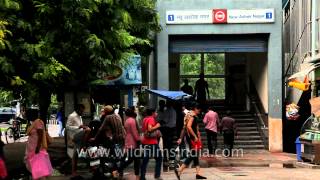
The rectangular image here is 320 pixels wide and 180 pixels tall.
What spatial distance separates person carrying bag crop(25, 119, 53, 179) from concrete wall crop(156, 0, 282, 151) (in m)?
11.1

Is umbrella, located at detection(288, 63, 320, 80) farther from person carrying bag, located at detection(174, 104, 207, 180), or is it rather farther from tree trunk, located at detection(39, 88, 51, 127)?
→ tree trunk, located at detection(39, 88, 51, 127)

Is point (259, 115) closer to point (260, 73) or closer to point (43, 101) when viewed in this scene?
point (260, 73)

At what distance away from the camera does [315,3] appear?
64.3ft

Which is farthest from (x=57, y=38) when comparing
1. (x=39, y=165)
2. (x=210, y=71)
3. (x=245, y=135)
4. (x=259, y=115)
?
(x=210, y=71)

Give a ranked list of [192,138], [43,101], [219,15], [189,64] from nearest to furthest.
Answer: [192,138]
[43,101]
[219,15]
[189,64]

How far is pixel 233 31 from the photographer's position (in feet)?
70.0

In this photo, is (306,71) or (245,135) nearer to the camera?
(306,71)

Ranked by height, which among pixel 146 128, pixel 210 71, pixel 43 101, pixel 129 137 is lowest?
pixel 129 137

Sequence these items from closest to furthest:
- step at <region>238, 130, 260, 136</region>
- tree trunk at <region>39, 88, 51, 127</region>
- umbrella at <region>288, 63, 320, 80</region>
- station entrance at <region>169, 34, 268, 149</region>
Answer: tree trunk at <region>39, 88, 51, 127</region> → umbrella at <region>288, 63, 320, 80</region> → station entrance at <region>169, 34, 268, 149</region> → step at <region>238, 130, 260, 136</region>

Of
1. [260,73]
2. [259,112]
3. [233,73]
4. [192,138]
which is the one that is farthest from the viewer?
[233,73]

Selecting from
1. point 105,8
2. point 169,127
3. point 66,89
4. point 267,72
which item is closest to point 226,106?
point 267,72

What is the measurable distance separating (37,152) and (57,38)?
3.33m

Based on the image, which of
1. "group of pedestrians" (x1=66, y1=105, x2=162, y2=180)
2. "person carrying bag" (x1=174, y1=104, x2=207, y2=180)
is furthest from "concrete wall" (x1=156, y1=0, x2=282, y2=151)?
"person carrying bag" (x1=174, y1=104, x2=207, y2=180)

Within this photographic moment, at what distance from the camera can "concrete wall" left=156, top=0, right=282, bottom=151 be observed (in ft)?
70.0
